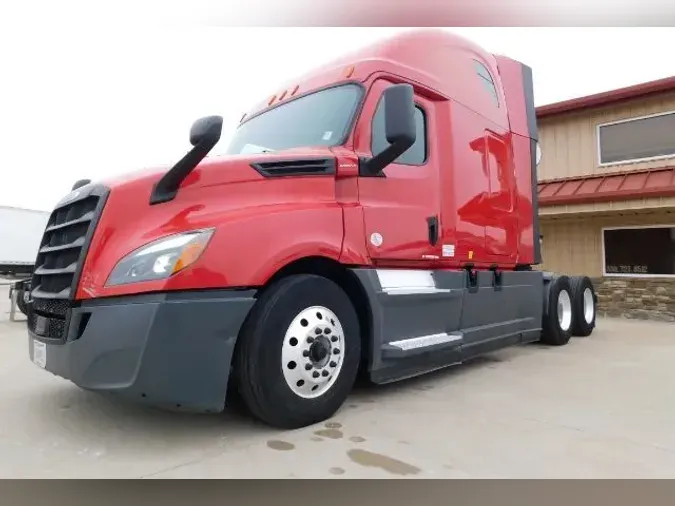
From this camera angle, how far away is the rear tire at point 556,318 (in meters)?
7.21

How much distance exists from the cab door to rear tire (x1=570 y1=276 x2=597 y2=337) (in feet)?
15.1

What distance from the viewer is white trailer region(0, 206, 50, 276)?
17.6 meters

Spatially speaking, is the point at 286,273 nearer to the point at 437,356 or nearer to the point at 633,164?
the point at 437,356

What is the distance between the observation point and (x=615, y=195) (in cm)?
957

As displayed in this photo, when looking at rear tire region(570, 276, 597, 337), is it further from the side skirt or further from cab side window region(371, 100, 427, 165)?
cab side window region(371, 100, 427, 165)

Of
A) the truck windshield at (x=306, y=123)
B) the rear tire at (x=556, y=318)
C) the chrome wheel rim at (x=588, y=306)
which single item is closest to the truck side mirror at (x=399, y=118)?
the truck windshield at (x=306, y=123)

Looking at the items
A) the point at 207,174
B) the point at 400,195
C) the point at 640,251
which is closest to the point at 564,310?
the point at 640,251

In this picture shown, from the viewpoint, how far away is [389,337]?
3936mm

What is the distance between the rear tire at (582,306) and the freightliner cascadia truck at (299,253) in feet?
10.5

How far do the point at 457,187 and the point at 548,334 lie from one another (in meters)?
3.63

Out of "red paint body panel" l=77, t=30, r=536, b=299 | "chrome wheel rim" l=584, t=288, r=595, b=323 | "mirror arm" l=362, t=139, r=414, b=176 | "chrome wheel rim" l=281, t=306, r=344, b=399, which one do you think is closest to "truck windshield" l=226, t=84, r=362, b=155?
"red paint body panel" l=77, t=30, r=536, b=299

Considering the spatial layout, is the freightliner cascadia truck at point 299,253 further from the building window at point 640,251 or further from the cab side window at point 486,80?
the building window at point 640,251

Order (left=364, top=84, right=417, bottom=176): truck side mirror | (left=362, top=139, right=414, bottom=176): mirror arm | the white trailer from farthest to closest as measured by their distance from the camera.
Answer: the white trailer
(left=362, top=139, right=414, bottom=176): mirror arm
(left=364, top=84, right=417, bottom=176): truck side mirror

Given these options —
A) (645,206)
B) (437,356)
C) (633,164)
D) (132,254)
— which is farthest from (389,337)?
(633,164)
